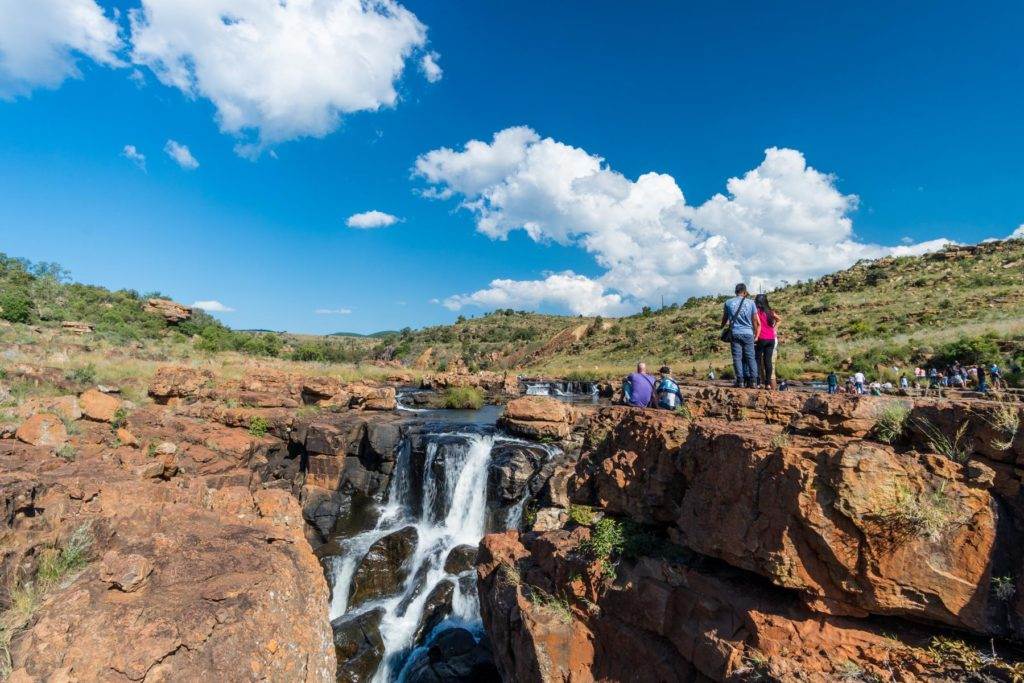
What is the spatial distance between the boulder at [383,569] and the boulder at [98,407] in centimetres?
670

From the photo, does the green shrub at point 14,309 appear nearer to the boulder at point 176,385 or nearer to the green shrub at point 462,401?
the boulder at point 176,385

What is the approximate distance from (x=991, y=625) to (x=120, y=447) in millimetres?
13008

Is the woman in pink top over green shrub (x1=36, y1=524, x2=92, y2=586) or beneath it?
over

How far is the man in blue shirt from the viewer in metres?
6.87

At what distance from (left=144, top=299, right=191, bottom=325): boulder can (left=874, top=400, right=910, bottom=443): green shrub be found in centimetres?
4879

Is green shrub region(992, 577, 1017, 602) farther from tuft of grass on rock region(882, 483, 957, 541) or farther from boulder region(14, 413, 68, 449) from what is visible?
boulder region(14, 413, 68, 449)

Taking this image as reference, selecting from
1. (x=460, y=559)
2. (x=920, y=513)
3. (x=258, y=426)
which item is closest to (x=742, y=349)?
(x=920, y=513)

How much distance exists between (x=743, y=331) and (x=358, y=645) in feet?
27.9

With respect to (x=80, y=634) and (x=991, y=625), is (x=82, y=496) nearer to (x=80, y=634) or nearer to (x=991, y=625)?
(x=80, y=634)

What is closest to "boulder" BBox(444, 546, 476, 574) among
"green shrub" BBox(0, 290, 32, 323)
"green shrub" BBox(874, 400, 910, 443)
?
"green shrub" BBox(874, 400, 910, 443)

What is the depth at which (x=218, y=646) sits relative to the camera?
4.38 m

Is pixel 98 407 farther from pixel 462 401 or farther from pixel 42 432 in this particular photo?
pixel 462 401

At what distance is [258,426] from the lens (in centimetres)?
1412

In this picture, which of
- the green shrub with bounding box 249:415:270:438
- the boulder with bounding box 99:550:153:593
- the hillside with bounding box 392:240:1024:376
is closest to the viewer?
the boulder with bounding box 99:550:153:593
